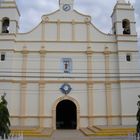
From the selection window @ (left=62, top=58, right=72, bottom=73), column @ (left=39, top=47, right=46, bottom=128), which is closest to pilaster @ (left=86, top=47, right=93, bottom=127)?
window @ (left=62, top=58, right=72, bottom=73)

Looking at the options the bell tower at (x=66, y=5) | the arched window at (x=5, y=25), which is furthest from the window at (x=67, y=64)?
the arched window at (x=5, y=25)

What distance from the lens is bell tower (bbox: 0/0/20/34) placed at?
29391mm

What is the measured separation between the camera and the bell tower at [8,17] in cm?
2939

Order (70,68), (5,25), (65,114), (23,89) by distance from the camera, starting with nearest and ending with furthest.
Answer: (23,89), (70,68), (5,25), (65,114)

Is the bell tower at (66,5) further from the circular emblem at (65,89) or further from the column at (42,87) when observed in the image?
the circular emblem at (65,89)

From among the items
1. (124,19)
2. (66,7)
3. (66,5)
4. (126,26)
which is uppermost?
(66,5)

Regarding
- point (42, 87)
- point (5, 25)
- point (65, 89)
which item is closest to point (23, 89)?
point (42, 87)

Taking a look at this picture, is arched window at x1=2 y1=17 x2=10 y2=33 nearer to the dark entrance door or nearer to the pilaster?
the pilaster

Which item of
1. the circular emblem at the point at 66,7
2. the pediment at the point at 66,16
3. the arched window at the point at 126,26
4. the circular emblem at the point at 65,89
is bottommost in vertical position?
the circular emblem at the point at 65,89

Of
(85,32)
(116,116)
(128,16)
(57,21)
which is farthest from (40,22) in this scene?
(116,116)

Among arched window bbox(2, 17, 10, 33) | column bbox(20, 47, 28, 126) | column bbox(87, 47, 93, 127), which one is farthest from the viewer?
arched window bbox(2, 17, 10, 33)

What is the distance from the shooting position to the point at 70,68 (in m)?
29.1

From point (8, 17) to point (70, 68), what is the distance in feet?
24.7

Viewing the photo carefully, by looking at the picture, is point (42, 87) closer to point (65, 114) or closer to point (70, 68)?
point (70, 68)
